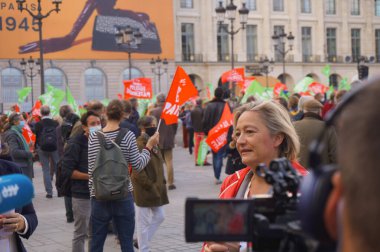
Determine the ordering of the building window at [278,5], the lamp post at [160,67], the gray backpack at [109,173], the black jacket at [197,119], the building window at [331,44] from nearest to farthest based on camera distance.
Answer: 1. the gray backpack at [109,173]
2. the black jacket at [197,119]
3. the lamp post at [160,67]
4. the building window at [278,5]
5. the building window at [331,44]

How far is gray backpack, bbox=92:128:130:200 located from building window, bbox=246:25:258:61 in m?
45.0

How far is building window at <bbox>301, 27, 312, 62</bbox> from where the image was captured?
52125 mm

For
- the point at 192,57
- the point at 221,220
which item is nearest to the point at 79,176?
the point at 221,220

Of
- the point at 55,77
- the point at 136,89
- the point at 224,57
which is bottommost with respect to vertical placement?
the point at 136,89

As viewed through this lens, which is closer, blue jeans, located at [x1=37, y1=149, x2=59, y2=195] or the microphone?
the microphone

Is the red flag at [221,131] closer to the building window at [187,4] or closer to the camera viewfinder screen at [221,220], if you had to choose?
the camera viewfinder screen at [221,220]

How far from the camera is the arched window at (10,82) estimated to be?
3972 centimetres

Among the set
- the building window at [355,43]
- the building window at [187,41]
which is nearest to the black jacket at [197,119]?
the building window at [187,41]

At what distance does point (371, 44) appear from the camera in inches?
2175

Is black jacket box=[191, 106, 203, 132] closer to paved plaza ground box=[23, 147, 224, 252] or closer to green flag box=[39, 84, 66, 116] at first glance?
paved plaza ground box=[23, 147, 224, 252]

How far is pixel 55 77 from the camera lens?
136 feet

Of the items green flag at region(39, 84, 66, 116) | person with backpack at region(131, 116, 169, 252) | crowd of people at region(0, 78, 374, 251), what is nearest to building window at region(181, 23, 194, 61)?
green flag at region(39, 84, 66, 116)

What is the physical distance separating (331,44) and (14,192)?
5412 centimetres

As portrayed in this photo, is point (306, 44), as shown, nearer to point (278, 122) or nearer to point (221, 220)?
point (278, 122)
